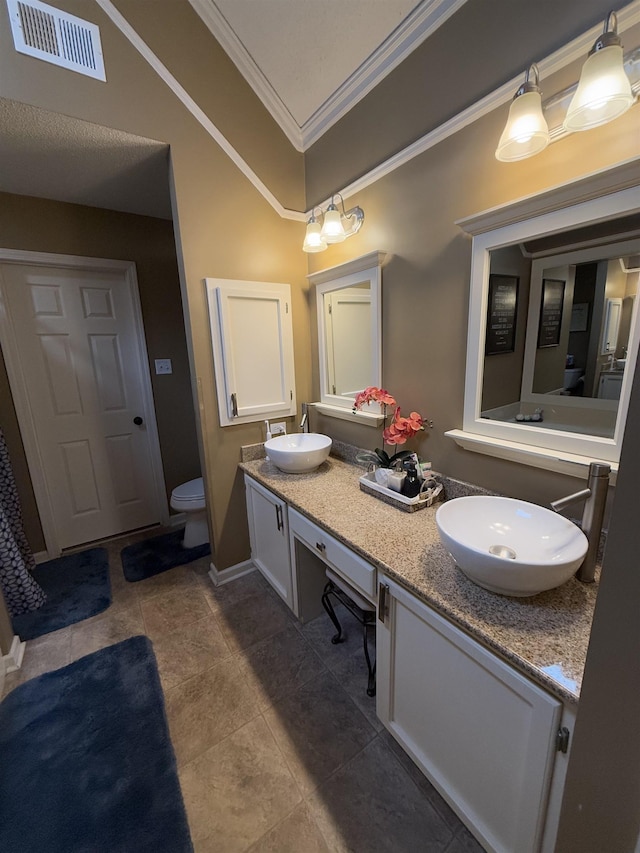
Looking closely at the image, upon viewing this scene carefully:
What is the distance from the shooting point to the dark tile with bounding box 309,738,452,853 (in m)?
1.02

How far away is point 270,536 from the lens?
1886 mm

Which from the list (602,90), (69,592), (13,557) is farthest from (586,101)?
(69,592)

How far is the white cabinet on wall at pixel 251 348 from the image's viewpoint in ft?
6.08

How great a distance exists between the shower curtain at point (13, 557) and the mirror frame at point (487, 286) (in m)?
2.26

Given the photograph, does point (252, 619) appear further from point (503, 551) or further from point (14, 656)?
point (503, 551)

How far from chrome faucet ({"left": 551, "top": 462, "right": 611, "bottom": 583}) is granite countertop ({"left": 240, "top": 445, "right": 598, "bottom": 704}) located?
0.24 ft

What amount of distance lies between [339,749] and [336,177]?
2569 millimetres

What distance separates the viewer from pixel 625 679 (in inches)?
21.0

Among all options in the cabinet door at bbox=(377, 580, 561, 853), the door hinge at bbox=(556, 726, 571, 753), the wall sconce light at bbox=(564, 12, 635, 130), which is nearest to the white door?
the cabinet door at bbox=(377, 580, 561, 853)

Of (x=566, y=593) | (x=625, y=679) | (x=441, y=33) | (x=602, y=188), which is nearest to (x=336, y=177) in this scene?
(x=441, y=33)

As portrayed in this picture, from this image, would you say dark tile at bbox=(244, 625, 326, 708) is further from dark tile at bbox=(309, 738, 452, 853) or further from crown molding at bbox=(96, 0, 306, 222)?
crown molding at bbox=(96, 0, 306, 222)

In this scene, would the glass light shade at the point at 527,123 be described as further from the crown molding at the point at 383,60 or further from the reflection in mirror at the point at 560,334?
the crown molding at the point at 383,60

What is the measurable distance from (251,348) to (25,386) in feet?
5.14

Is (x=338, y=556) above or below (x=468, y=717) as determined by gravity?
above
